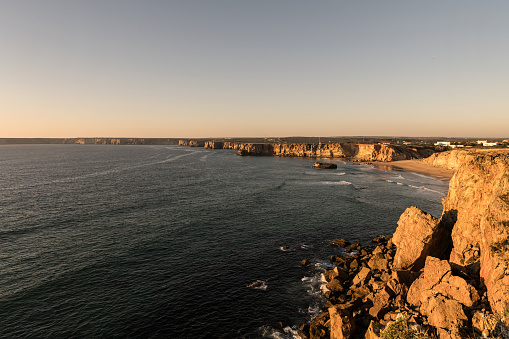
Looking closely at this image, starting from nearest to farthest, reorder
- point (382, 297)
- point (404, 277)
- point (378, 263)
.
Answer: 1. point (382, 297)
2. point (404, 277)
3. point (378, 263)

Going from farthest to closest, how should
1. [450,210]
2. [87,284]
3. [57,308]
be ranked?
1. [450,210]
2. [87,284]
3. [57,308]

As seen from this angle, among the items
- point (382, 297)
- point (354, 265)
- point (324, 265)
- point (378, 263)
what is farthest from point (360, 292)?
point (324, 265)

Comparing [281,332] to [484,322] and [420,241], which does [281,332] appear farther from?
[420,241]

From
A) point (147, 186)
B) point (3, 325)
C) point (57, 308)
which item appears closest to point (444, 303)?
point (57, 308)

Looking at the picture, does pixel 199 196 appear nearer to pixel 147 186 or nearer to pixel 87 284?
pixel 147 186

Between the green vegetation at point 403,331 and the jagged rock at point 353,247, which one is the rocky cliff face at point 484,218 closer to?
the green vegetation at point 403,331

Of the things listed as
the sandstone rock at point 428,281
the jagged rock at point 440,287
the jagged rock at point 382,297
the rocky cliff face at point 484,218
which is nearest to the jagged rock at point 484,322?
the rocky cliff face at point 484,218
